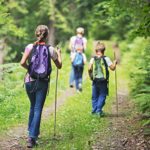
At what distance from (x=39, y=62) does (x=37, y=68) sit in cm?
13

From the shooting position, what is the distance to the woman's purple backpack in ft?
32.8

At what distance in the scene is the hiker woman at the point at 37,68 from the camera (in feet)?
32.8

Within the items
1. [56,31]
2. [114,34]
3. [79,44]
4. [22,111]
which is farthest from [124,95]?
[114,34]

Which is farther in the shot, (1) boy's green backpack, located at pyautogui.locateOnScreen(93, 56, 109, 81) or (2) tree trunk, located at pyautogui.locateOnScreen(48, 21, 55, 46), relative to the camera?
(2) tree trunk, located at pyautogui.locateOnScreen(48, 21, 55, 46)

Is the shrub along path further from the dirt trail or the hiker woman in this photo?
the dirt trail

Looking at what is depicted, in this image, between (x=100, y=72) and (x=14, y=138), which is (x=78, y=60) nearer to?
(x=100, y=72)

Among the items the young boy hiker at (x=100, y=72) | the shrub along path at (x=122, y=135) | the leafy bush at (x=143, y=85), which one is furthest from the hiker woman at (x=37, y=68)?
the young boy hiker at (x=100, y=72)

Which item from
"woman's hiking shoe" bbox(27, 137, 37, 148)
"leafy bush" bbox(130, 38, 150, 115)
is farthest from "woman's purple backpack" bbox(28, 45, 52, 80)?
"leafy bush" bbox(130, 38, 150, 115)

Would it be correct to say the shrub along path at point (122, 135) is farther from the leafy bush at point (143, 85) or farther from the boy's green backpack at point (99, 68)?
the boy's green backpack at point (99, 68)

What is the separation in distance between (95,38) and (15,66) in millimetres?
30813

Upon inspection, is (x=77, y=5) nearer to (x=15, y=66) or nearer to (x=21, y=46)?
(x=21, y=46)

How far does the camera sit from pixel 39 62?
10000 mm

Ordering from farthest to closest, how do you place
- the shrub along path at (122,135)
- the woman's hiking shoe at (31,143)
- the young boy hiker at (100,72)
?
the young boy hiker at (100,72)
the woman's hiking shoe at (31,143)
the shrub along path at (122,135)

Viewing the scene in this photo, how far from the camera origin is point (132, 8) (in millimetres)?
12875
